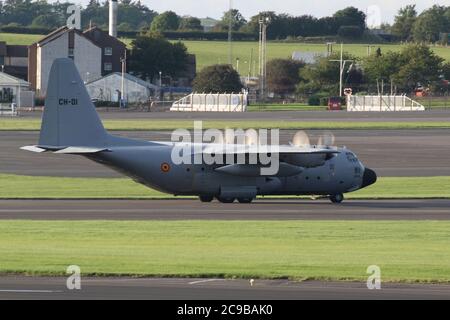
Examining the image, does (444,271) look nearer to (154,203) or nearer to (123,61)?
(154,203)

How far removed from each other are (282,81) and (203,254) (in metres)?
156

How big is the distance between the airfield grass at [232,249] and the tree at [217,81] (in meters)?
124

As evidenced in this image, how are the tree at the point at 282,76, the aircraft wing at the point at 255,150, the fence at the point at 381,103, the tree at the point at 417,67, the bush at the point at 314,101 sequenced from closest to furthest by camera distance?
the aircraft wing at the point at 255,150
the fence at the point at 381,103
the bush at the point at 314,101
the tree at the point at 417,67
the tree at the point at 282,76

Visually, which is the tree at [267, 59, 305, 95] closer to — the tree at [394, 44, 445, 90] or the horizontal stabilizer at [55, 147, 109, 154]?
the tree at [394, 44, 445, 90]

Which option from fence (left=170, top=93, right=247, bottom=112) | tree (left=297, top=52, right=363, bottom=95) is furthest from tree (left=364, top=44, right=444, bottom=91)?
fence (left=170, top=93, right=247, bottom=112)

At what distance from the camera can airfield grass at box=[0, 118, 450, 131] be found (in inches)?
3870

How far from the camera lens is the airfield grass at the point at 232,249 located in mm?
26453

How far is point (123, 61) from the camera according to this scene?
14962cm

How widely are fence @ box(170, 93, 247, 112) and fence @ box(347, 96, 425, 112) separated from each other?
13600 mm

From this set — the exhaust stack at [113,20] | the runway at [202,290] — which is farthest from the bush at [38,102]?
the runway at [202,290]

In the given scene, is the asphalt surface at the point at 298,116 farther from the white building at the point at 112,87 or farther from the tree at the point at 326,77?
the tree at the point at 326,77

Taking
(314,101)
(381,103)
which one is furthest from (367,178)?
(314,101)

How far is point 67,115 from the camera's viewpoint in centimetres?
4559
